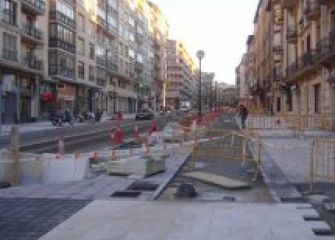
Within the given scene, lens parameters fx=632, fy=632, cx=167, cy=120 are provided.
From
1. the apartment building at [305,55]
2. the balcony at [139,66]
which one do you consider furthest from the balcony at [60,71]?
the balcony at [139,66]

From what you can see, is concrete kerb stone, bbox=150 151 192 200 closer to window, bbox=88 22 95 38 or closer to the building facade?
the building facade

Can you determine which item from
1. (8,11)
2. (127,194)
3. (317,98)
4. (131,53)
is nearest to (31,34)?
(8,11)

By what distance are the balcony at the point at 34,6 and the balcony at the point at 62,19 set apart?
2665mm

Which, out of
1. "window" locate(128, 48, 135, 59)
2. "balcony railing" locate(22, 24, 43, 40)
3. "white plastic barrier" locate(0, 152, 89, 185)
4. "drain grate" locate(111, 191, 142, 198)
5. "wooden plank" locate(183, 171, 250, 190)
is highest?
"window" locate(128, 48, 135, 59)

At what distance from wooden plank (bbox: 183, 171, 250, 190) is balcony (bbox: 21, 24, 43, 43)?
137 feet

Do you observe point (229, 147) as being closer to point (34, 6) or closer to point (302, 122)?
point (302, 122)

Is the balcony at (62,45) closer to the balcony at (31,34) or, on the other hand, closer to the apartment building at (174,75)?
the balcony at (31,34)

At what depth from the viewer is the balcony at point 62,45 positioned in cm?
6053

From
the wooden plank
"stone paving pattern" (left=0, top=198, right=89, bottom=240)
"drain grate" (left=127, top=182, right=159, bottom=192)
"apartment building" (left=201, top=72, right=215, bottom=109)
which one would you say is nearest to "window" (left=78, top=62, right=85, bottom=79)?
"apartment building" (left=201, top=72, right=215, bottom=109)

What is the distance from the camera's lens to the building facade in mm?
51156

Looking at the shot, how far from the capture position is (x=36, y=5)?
55719mm

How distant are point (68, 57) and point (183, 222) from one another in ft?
189

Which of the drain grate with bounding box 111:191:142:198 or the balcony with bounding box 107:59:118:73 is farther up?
the balcony with bounding box 107:59:118:73

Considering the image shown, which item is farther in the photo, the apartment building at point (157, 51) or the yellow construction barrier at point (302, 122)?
the apartment building at point (157, 51)
